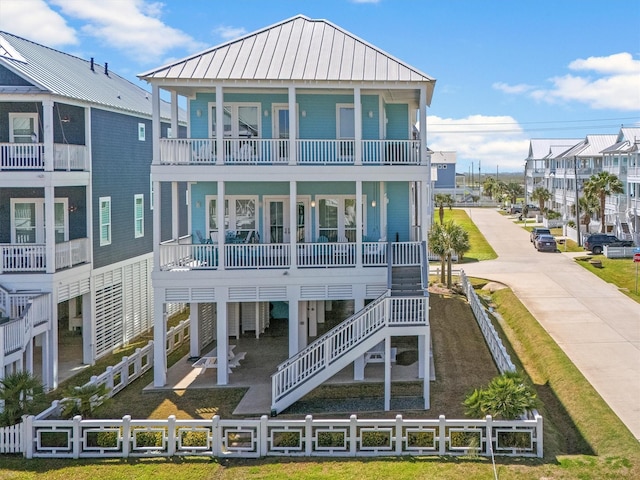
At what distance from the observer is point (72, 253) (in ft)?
67.0

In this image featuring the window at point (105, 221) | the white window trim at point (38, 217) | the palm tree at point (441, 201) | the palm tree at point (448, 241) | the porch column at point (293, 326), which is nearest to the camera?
the porch column at point (293, 326)

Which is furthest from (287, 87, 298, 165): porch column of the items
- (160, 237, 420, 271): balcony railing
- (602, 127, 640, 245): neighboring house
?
(602, 127, 640, 245): neighboring house

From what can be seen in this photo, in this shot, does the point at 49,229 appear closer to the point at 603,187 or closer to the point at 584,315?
the point at 584,315

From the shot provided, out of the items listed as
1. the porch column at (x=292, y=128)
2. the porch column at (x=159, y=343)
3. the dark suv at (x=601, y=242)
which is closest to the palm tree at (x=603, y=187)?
the dark suv at (x=601, y=242)

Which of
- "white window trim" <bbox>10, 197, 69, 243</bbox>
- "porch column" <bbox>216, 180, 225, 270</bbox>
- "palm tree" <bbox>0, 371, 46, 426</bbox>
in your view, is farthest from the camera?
"white window trim" <bbox>10, 197, 69, 243</bbox>

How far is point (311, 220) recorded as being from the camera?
20.8m

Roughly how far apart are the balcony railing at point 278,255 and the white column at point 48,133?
4394mm

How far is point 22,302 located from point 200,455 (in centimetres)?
885

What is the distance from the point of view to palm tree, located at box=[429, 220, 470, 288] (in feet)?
112

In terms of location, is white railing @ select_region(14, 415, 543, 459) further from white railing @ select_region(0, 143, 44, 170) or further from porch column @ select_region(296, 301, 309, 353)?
white railing @ select_region(0, 143, 44, 170)

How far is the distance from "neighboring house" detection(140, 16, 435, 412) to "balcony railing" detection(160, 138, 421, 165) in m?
0.04

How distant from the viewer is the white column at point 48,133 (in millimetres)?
18531

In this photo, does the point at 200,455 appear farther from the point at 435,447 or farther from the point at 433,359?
the point at 433,359

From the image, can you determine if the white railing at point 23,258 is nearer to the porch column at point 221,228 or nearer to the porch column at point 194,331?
the porch column at point 194,331
